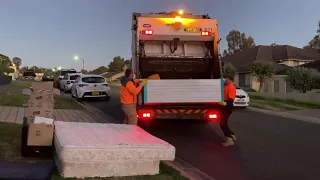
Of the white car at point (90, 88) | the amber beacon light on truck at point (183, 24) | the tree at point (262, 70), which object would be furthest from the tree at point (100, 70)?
the amber beacon light on truck at point (183, 24)

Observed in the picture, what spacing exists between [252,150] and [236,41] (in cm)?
8024

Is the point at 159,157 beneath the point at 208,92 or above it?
beneath

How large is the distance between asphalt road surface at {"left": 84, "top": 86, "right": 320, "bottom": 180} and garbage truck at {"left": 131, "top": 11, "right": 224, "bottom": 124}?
90 cm

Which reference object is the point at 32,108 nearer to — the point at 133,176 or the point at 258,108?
the point at 133,176

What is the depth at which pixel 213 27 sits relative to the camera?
11.1 m

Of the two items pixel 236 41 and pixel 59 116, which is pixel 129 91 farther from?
pixel 236 41

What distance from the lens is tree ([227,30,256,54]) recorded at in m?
84.5

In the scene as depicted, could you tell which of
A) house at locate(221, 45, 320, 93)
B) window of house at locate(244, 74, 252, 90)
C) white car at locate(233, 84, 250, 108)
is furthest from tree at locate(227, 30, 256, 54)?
white car at locate(233, 84, 250, 108)

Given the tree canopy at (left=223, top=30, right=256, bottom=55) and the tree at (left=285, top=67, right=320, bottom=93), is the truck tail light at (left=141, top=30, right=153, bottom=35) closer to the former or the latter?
the tree at (left=285, top=67, right=320, bottom=93)

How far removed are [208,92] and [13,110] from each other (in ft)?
25.9

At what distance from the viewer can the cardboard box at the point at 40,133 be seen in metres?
6.37

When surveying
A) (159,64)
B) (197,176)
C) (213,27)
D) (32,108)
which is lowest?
(197,176)

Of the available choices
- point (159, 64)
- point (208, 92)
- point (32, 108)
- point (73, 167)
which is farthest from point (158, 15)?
point (73, 167)

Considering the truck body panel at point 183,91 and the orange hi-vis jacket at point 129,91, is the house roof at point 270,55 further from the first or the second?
the orange hi-vis jacket at point 129,91
